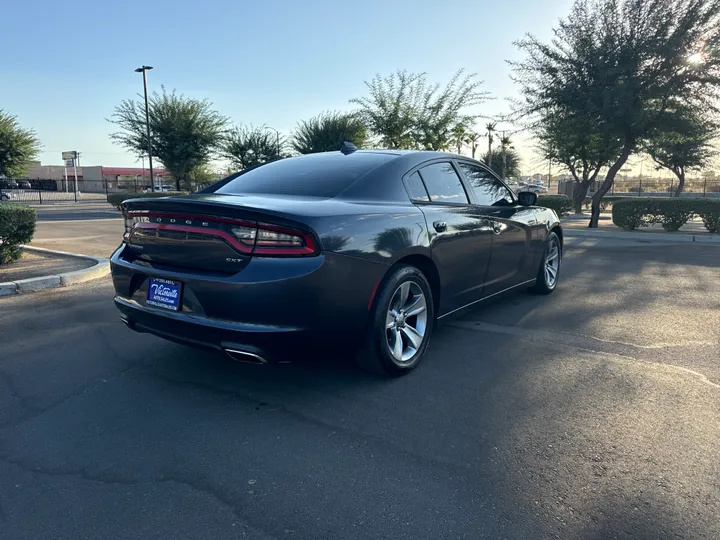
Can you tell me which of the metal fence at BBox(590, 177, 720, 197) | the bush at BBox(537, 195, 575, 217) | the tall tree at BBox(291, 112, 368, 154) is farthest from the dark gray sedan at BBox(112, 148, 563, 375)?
the metal fence at BBox(590, 177, 720, 197)

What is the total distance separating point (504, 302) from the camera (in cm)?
577

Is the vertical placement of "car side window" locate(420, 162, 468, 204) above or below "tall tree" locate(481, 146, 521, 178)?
below

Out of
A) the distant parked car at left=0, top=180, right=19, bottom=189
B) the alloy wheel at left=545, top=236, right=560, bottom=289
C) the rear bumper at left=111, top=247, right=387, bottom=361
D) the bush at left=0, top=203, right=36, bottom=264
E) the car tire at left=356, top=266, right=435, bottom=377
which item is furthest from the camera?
the distant parked car at left=0, top=180, right=19, bottom=189

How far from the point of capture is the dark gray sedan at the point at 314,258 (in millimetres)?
2824

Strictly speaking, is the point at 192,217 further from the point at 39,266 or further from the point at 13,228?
the point at 13,228

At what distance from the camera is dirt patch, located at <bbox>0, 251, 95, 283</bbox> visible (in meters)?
6.79

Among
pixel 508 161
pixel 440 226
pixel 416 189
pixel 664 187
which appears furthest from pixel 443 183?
pixel 508 161

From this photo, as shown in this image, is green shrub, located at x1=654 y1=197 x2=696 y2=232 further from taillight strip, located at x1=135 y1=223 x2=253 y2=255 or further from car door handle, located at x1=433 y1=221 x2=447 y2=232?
taillight strip, located at x1=135 y1=223 x2=253 y2=255

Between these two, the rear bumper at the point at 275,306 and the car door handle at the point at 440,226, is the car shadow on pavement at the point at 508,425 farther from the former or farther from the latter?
the car door handle at the point at 440,226

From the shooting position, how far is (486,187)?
485 cm

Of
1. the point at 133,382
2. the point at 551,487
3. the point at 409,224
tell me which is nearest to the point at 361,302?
the point at 409,224

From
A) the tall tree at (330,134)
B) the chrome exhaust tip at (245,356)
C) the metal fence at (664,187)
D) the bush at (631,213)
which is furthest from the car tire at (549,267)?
the metal fence at (664,187)

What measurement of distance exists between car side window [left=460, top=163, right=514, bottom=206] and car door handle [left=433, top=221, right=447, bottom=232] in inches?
34.8

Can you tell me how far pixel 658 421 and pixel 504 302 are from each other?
113 inches
